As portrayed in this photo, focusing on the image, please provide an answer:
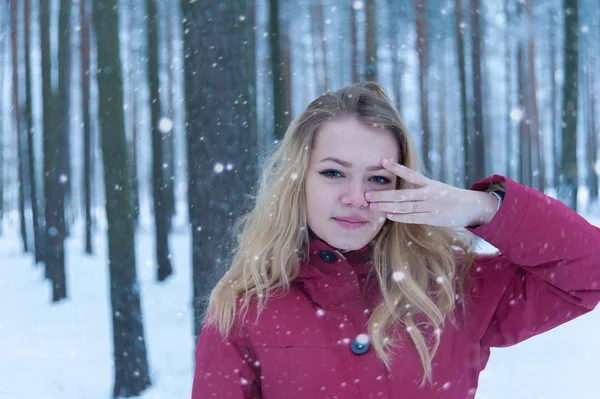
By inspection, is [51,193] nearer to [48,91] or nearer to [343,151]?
[48,91]

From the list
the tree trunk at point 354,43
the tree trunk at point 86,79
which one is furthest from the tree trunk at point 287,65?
the tree trunk at point 86,79

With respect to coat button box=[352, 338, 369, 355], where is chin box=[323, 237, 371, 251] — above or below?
above

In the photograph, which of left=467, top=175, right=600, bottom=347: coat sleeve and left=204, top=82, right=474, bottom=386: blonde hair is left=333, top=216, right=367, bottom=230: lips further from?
left=467, top=175, right=600, bottom=347: coat sleeve

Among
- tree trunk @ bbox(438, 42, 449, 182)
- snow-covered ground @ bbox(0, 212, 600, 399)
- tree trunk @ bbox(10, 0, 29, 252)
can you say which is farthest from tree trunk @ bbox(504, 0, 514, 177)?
tree trunk @ bbox(10, 0, 29, 252)

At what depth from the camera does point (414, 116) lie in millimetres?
18500

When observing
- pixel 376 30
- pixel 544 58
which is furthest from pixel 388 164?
pixel 544 58

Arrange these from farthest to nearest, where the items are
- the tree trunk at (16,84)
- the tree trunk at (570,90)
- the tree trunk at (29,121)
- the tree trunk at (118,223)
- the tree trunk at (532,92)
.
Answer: the tree trunk at (16,84) < the tree trunk at (532,92) < the tree trunk at (29,121) < the tree trunk at (570,90) < the tree trunk at (118,223)

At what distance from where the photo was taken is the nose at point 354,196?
1.93 m

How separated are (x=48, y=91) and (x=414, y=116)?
11645 mm

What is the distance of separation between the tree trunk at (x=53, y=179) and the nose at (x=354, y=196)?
10090 mm

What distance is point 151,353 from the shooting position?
7852mm

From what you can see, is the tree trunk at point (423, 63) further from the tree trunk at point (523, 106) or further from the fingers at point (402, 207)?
the fingers at point (402, 207)

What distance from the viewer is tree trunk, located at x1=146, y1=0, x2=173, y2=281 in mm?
10977

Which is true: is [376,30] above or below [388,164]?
above
